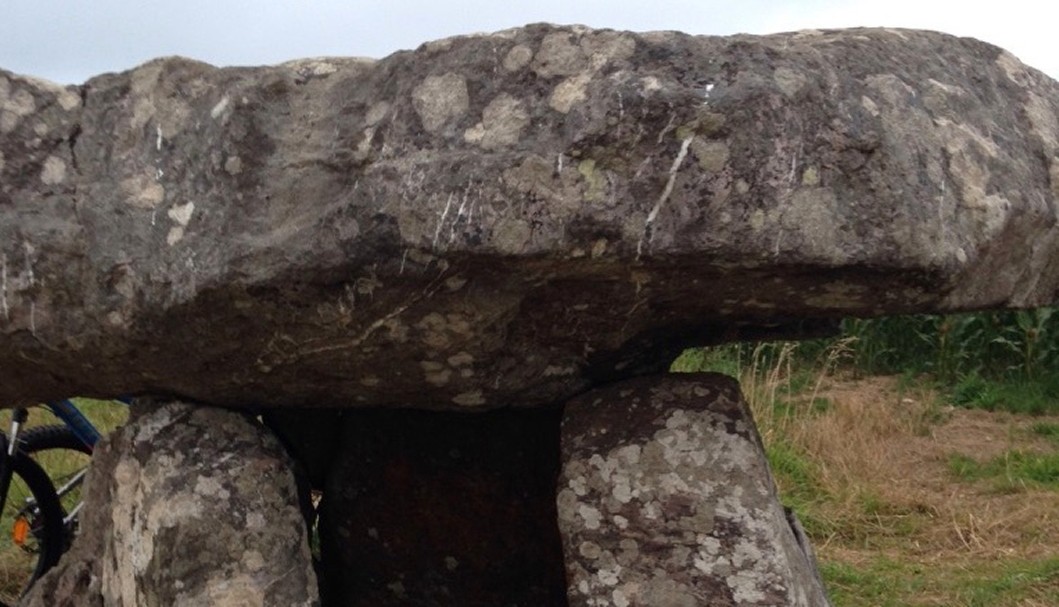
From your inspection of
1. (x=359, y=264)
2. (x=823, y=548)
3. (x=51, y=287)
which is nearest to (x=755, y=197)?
(x=359, y=264)

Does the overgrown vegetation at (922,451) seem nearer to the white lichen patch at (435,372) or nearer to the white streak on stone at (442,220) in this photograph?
the white lichen patch at (435,372)

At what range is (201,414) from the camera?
3225mm

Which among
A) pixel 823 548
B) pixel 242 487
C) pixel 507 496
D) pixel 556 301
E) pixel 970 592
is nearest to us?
pixel 556 301

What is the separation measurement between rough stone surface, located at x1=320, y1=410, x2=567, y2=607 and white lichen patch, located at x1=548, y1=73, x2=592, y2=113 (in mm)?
1141

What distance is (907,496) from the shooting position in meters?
6.26

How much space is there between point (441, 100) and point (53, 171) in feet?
2.95

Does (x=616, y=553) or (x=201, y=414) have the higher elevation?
(x=201, y=414)

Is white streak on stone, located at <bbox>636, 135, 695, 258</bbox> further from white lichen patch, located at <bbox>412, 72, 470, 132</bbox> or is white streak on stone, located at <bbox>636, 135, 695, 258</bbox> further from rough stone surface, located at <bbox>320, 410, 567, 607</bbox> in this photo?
rough stone surface, located at <bbox>320, 410, 567, 607</bbox>

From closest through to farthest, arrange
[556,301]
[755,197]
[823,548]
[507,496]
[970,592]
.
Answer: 1. [755,197]
2. [556,301]
3. [507,496]
4. [970,592]
5. [823,548]

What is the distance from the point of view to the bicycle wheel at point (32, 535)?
5426 millimetres

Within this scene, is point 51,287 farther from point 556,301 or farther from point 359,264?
point 556,301

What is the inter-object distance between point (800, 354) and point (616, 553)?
21.2ft

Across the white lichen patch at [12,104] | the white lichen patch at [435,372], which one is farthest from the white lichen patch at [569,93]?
the white lichen patch at [12,104]

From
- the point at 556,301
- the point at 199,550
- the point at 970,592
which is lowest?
the point at 970,592
